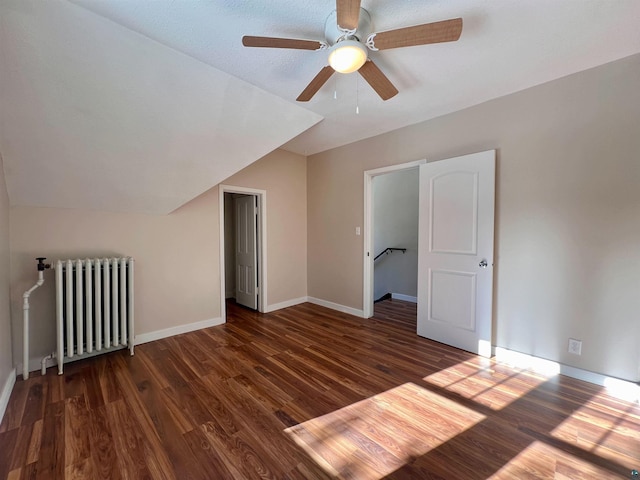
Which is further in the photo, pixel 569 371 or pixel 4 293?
pixel 569 371

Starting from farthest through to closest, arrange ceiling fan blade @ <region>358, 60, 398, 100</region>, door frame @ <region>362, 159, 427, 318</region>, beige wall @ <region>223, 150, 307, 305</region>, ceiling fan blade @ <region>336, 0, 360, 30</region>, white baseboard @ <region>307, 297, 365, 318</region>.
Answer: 1. beige wall @ <region>223, 150, 307, 305</region>
2. white baseboard @ <region>307, 297, 365, 318</region>
3. door frame @ <region>362, 159, 427, 318</region>
4. ceiling fan blade @ <region>358, 60, 398, 100</region>
5. ceiling fan blade @ <region>336, 0, 360, 30</region>

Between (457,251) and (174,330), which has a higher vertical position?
(457,251)

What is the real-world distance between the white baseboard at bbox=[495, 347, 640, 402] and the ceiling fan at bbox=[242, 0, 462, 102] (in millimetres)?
2644

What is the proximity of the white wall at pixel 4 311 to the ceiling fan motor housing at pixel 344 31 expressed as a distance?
101 inches

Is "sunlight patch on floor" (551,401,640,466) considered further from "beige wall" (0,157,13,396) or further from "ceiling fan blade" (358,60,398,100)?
"beige wall" (0,157,13,396)

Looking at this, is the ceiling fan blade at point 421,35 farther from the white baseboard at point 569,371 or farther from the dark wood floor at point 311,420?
the white baseboard at point 569,371

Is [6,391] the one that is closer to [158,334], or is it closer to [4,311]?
[4,311]

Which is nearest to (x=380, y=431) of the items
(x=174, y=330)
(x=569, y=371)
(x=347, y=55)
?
(x=569, y=371)

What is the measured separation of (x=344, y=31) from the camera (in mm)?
1564

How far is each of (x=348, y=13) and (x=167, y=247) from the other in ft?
9.71

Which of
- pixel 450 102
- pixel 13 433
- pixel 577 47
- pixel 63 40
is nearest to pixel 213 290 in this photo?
pixel 13 433

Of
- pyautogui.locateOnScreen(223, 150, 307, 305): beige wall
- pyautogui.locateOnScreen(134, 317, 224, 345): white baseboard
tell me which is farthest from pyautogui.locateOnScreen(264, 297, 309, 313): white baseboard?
pyautogui.locateOnScreen(134, 317, 224, 345): white baseboard

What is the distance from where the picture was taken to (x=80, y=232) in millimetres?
2693

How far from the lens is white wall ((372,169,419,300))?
4.86 m
